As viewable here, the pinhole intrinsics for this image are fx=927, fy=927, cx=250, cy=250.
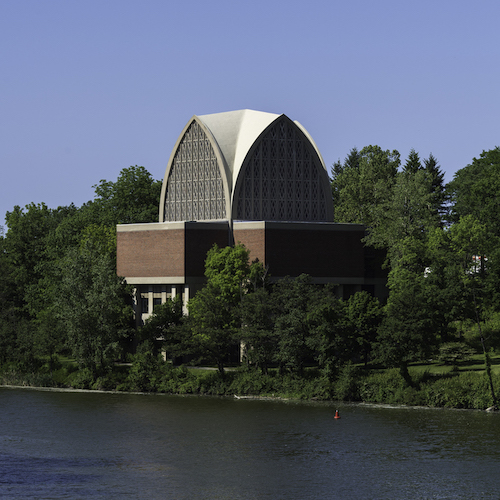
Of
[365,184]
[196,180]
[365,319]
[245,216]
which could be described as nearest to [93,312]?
[245,216]

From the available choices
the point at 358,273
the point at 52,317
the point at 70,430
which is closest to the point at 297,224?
the point at 358,273

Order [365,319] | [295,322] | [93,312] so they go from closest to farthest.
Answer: [295,322] → [365,319] → [93,312]

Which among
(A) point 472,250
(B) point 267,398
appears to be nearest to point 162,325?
(B) point 267,398

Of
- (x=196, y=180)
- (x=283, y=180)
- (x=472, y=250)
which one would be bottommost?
(x=472, y=250)

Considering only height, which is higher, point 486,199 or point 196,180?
point 196,180

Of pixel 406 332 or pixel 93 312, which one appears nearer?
pixel 406 332

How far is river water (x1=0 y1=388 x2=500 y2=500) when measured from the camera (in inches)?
1772

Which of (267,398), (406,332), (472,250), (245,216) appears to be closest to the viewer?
(406,332)

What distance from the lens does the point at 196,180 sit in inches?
3787

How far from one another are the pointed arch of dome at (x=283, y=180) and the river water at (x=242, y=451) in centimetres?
2577

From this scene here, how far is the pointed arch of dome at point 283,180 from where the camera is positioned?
9331cm

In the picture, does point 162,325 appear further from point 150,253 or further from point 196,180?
point 196,180

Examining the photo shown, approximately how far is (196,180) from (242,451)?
152 ft

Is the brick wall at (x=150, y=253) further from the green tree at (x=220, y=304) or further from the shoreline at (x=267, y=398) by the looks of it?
the shoreline at (x=267, y=398)
